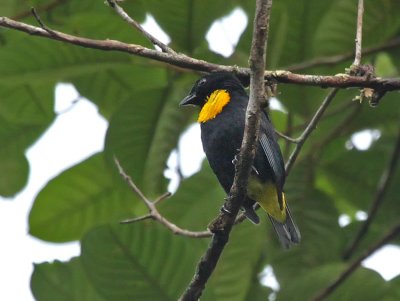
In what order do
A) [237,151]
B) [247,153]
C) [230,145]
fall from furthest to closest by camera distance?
[230,145] < [237,151] < [247,153]

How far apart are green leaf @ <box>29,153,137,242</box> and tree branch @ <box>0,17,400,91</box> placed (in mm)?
2126

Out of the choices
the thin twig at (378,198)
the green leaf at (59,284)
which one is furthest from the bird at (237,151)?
the thin twig at (378,198)

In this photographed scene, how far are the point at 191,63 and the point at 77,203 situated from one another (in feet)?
7.92

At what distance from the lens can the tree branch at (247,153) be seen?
3.27 meters

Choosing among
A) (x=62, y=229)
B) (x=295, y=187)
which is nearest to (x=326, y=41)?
(x=295, y=187)

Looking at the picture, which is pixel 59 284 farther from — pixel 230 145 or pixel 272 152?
pixel 272 152

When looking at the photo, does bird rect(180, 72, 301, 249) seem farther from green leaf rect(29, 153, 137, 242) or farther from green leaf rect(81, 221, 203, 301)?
green leaf rect(29, 153, 137, 242)

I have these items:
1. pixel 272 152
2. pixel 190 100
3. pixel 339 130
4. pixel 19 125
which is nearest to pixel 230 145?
pixel 272 152

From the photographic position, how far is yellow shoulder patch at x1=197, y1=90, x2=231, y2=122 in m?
4.76

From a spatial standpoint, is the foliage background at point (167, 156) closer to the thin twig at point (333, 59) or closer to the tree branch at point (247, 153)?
the thin twig at point (333, 59)

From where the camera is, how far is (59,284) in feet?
16.0

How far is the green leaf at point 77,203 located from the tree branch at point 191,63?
213cm

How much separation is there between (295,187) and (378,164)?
520mm

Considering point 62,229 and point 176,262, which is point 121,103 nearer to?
point 62,229
